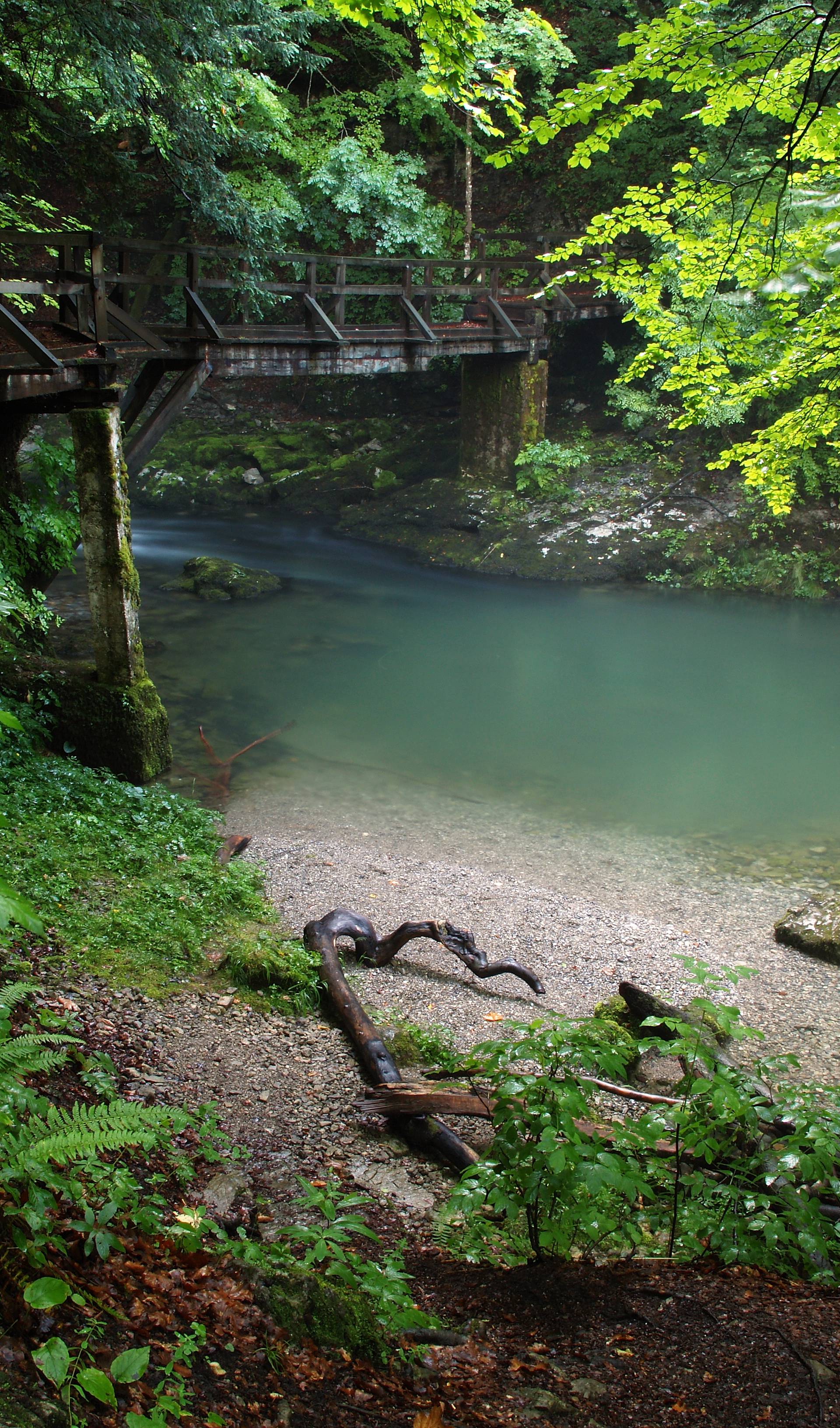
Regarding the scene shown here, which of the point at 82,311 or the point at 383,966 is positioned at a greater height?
the point at 82,311

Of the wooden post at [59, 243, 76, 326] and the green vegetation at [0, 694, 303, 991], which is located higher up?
the wooden post at [59, 243, 76, 326]

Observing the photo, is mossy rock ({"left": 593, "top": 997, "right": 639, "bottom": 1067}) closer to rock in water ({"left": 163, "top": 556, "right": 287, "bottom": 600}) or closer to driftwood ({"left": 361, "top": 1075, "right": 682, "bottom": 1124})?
driftwood ({"left": 361, "top": 1075, "right": 682, "bottom": 1124})

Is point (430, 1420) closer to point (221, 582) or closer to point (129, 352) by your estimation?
point (129, 352)

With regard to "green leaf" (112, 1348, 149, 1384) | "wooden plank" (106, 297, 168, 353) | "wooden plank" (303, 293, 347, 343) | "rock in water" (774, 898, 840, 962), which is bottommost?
"rock in water" (774, 898, 840, 962)

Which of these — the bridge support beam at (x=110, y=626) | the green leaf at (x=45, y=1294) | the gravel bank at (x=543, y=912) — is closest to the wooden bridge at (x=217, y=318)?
the bridge support beam at (x=110, y=626)

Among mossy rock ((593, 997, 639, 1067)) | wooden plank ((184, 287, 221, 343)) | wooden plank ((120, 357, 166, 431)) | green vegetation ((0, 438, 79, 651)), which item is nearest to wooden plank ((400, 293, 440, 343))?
wooden plank ((184, 287, 221, 343))

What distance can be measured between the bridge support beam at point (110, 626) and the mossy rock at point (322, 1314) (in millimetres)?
6354

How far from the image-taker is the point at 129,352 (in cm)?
895

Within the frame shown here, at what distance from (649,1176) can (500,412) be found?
18.6m

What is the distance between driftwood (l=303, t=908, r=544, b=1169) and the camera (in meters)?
3.74

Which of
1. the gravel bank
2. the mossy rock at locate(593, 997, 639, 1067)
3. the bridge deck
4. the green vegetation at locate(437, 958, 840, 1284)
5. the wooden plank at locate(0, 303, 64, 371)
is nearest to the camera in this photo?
the green vegetation at locate(437, 958, 840, 1284)

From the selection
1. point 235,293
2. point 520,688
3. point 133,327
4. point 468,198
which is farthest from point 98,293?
point 468,198

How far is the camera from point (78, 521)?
8.21 m

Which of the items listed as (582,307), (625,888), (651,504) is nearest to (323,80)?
(582,307)
